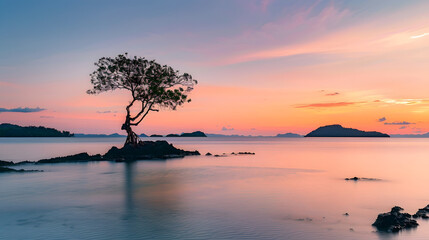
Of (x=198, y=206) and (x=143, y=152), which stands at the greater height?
(x=143, y=152)

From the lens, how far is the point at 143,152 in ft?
169

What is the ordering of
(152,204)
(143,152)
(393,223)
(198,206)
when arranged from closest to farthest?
(393,223) → (198,206) → (152,204) → (143,152)

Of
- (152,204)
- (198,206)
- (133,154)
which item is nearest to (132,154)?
(133,154)

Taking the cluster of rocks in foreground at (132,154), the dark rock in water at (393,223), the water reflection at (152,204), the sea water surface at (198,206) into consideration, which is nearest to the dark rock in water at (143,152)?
the cluster of rocks in foreground at (132,154)

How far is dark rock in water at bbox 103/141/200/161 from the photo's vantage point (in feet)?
163

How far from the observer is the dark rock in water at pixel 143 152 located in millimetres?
49688

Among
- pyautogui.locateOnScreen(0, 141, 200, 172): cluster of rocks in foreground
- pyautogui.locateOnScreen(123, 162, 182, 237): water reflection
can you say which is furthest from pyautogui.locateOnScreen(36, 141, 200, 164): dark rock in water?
pyautogui.locateOnScreen(123, 162, 182, 237): water reflection

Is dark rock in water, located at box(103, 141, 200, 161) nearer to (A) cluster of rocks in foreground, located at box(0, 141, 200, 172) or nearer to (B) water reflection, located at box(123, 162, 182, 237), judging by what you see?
Answer: (A) cluster of rocks in foreground, located at box(0, 141, 200, 172)

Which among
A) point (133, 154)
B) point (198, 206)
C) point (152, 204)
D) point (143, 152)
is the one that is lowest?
point (198, 206)

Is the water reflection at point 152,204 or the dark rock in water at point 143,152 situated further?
the dark rock in water at point 143,152

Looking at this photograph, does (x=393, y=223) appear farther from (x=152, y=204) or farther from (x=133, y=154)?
(x=133, y=154)

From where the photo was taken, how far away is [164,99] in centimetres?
5197

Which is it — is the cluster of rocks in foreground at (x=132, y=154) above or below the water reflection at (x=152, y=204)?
above

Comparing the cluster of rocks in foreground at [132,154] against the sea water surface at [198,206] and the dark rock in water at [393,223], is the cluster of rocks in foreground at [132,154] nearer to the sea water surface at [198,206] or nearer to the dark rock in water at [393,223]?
the sea water surface at [198,206]
